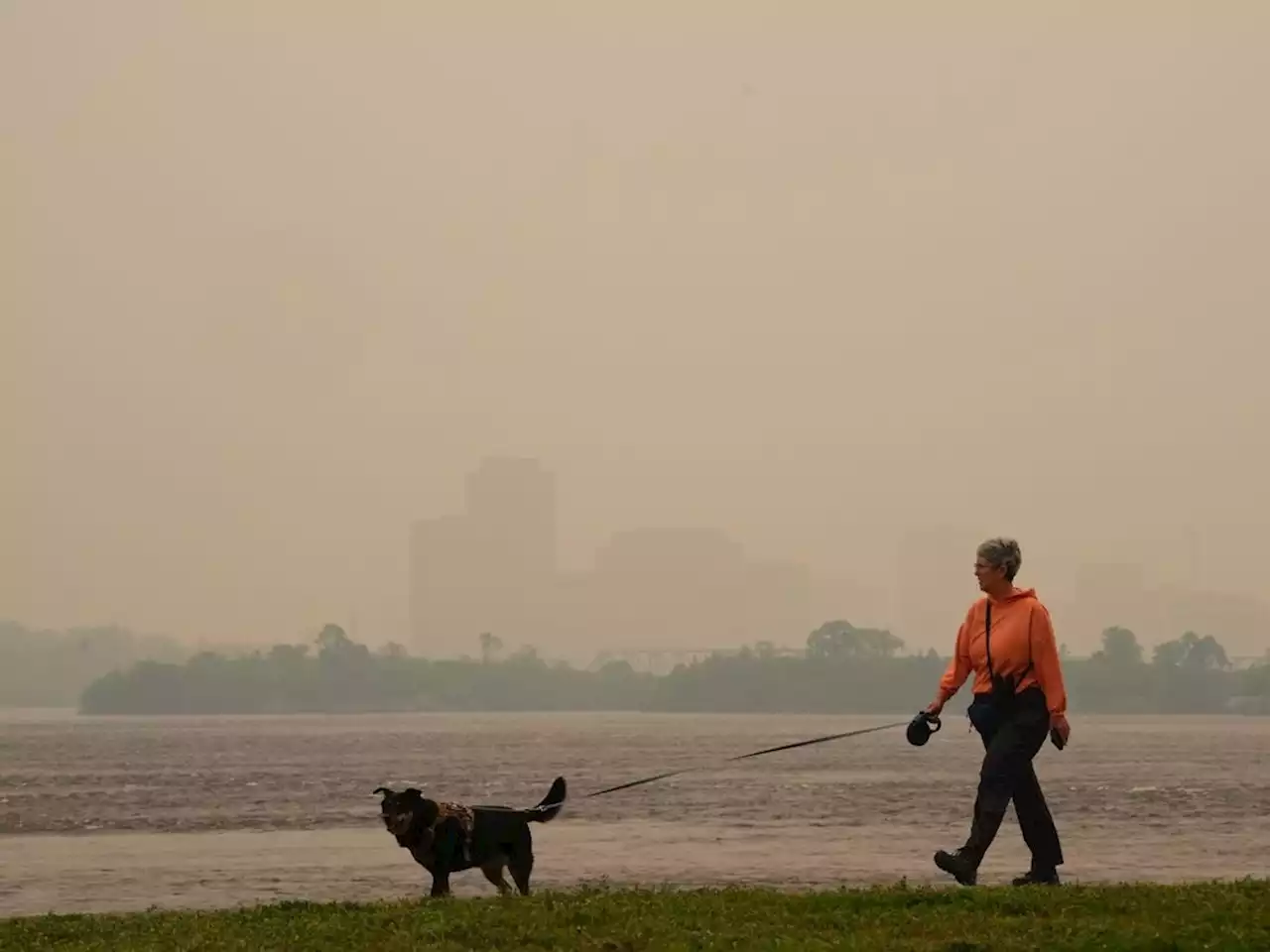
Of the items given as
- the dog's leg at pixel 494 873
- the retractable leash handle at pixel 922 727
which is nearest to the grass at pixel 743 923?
the dog's leg at pixel 494 873

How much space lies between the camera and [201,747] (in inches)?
4286

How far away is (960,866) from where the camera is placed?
482 inches

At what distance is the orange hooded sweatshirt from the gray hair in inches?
6.1

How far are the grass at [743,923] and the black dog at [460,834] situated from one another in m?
0.84

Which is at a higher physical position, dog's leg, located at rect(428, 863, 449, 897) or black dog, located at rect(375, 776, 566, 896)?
black dog, located at rect(375, 776, 566, 896)

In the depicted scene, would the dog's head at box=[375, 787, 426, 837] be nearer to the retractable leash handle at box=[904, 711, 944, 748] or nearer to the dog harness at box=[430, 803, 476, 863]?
Answer: the dog harness at box=[430, 803, 476, 863]

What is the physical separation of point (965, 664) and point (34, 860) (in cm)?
1621

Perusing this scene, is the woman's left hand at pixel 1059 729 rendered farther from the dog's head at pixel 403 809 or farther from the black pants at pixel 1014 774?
the dog's head at pixel 403 809

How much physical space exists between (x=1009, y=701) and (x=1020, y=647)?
401 mm

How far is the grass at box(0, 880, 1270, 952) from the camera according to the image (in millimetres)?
9891

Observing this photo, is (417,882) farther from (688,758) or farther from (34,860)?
(688,758)

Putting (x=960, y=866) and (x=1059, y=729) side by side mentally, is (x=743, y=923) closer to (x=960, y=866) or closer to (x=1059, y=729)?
(x=960, y=866)

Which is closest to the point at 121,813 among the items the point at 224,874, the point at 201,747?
the point at 224,874

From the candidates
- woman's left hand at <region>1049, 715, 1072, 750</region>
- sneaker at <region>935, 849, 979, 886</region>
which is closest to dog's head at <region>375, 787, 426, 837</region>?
sneaker at <region>935, 849, 979, 886</region>
